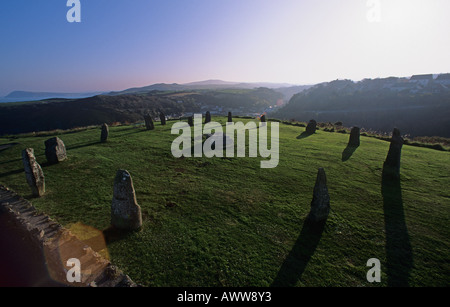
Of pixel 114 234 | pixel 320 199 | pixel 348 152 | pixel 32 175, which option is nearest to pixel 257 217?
pixel 320 199

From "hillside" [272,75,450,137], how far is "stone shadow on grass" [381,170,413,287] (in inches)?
2230

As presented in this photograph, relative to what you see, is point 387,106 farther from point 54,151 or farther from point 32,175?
point 32,175

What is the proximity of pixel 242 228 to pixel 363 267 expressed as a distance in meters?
3.53

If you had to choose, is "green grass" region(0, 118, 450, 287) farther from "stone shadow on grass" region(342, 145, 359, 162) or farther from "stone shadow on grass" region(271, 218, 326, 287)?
"stone shadow on grass" region(342, 145, 359, 162)

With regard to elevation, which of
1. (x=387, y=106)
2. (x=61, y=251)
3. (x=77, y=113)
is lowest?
(x=61, y=251)

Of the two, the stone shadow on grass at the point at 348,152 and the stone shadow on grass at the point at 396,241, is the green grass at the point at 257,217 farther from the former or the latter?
the stone shadow on grass at the point at 348,152

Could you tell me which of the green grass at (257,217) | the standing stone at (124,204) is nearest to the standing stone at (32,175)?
the green grass at (257,217)

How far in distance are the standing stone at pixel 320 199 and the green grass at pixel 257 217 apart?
0.43 meters

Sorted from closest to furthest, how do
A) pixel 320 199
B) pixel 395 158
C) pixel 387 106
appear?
pixel 320 199 → pixel 395 158 → pixel 387 106

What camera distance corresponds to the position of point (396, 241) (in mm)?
6641

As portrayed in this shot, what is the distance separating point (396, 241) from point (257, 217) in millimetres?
4429

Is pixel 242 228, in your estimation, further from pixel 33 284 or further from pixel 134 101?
pixel 134 101

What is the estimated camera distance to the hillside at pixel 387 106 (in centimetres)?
5909

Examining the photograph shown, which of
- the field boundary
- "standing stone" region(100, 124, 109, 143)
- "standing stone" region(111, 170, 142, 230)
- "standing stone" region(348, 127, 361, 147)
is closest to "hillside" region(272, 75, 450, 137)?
"standing stone" region(348, 127, 361, 147)
